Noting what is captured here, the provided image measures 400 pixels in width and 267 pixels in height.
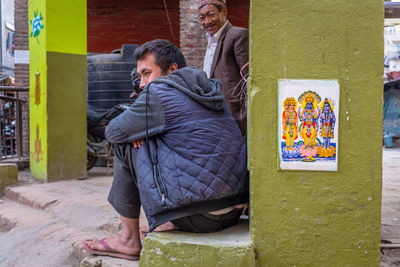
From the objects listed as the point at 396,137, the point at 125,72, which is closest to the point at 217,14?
the point at 125,72

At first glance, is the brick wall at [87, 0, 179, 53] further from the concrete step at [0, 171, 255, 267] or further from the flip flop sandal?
the flip flop sandal

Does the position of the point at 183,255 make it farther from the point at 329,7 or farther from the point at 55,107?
the point at 55,107

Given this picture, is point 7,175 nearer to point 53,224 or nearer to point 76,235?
point 53,224

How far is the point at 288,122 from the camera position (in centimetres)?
188

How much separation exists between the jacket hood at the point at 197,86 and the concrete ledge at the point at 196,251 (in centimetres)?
65

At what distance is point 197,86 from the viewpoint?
1970mm

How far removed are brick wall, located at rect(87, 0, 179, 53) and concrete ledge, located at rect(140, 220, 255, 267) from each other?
887 cm

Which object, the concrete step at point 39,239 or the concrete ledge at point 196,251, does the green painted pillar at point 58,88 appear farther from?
the concrete ledge at point 196,251

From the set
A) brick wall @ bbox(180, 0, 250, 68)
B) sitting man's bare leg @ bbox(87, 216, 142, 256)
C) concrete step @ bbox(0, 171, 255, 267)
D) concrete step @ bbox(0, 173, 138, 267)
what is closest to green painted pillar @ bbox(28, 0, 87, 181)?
concrete step @ bbox(0, 171, 255, 267)

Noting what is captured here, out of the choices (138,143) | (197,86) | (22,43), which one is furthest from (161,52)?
(22,43)

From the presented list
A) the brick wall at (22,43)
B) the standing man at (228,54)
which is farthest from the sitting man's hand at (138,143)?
the brick wall at (22,43)

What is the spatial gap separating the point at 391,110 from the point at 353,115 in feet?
54.9

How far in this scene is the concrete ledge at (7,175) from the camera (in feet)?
14.8

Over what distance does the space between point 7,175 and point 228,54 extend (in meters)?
3.07
